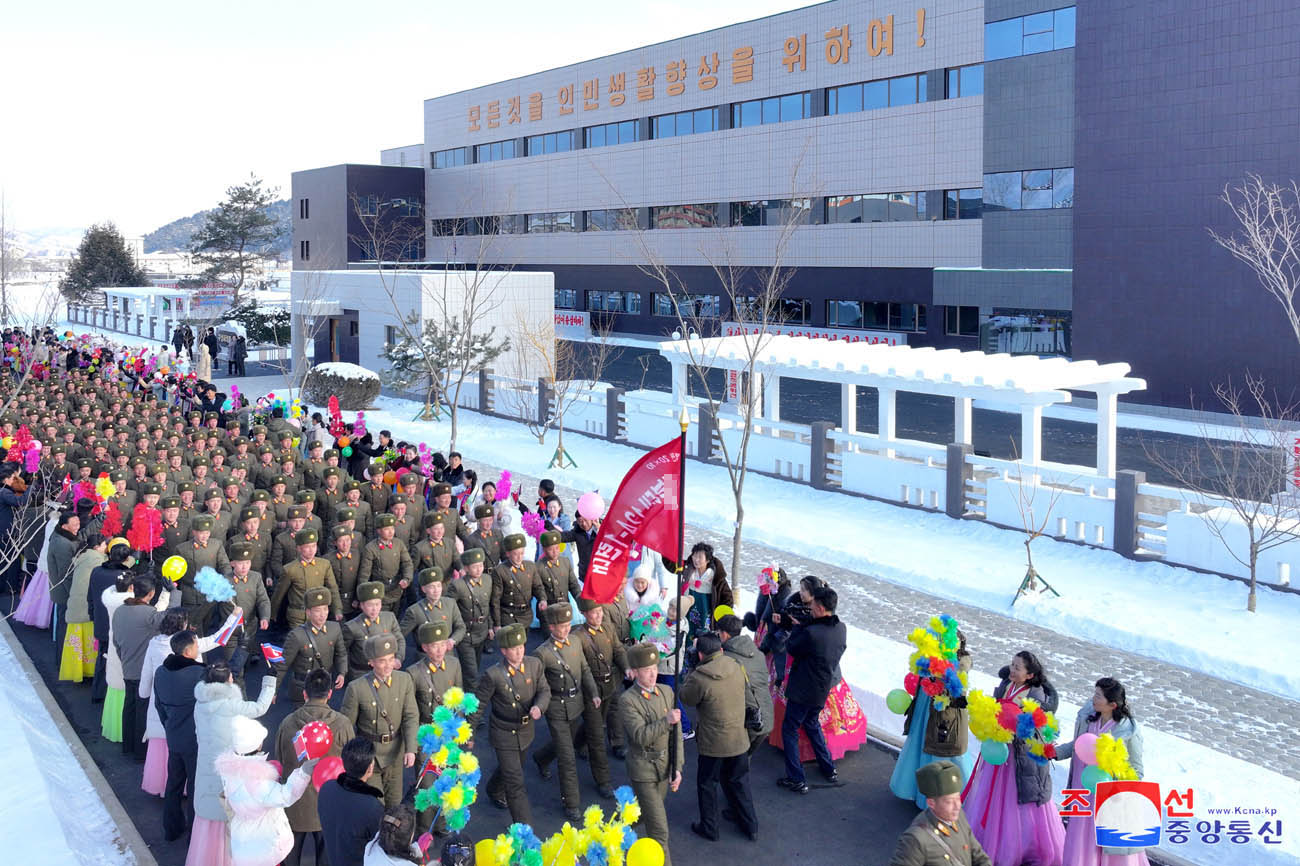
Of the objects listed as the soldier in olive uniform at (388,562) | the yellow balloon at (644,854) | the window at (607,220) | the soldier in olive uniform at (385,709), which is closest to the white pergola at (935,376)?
the soldier in olive uniform at (388,562)

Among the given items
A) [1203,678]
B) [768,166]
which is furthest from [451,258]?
[1203,678]

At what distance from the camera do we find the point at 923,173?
130 feet

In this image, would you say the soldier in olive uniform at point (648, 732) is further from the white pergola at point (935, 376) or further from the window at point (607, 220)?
the window at point (607, 220)

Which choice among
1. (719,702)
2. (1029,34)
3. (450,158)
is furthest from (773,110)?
(719,702)

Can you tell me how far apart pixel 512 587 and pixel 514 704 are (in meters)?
2.77

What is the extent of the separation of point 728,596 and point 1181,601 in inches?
280

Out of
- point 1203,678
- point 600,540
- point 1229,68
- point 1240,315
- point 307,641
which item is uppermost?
point 1229,68

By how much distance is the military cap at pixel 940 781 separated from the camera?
5.95 meters

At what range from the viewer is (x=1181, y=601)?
1465 cm

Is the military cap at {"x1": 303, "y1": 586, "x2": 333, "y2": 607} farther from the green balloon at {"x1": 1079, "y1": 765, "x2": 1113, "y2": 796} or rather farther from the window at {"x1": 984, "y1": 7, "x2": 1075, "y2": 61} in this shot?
the window at {"x1": 984, "y1": 7, "x2": 1075, "y2": 61}

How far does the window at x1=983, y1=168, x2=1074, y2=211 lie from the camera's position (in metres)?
34.9

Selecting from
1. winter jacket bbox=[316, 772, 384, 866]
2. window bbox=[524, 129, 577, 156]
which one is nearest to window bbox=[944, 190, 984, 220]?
window bbox=[524, 129, 577, 156]

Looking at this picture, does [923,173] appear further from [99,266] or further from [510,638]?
[99,266]

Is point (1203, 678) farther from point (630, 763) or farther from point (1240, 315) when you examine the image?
point (1240, 315)
